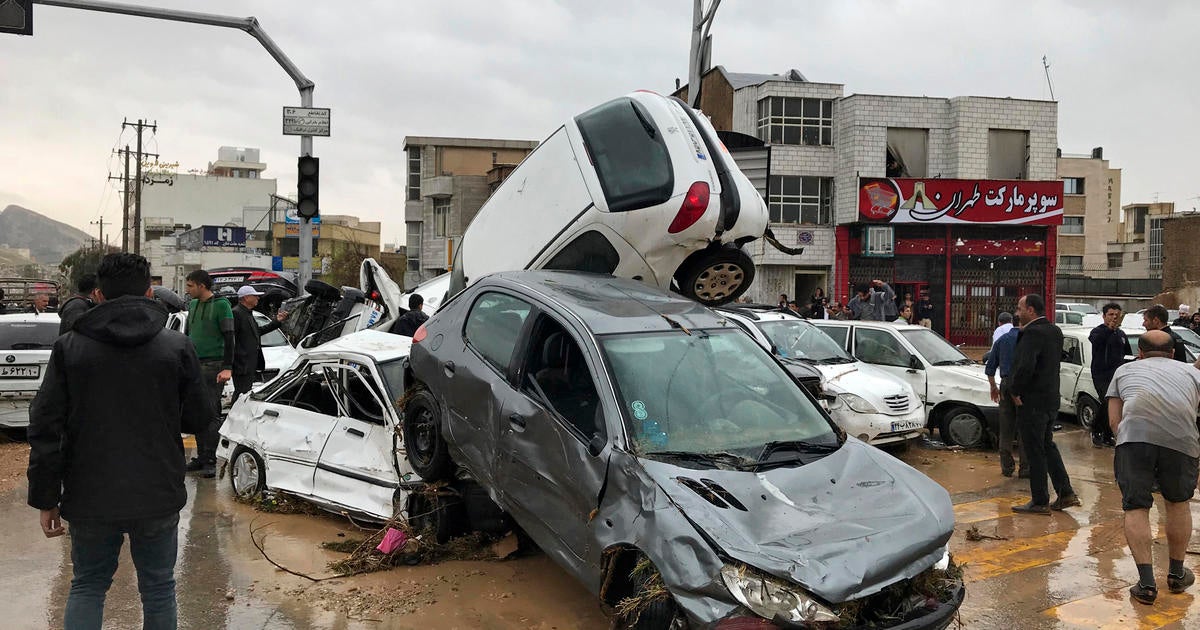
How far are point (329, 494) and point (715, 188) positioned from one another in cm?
361

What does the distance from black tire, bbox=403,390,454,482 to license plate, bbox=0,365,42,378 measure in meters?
6.16

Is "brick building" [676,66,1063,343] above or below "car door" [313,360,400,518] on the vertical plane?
above

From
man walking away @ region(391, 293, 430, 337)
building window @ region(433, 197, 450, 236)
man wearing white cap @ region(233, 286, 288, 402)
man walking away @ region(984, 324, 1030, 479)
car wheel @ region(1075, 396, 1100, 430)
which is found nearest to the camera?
man wearing white cap @ region(233, 286, 288, 402)

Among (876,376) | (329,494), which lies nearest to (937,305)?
(876,376)

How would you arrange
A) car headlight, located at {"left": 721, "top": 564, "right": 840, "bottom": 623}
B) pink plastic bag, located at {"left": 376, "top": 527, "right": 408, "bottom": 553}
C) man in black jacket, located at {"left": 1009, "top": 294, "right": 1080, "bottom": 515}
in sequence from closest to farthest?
1. car headlight, located at {"left": 721, "top": 564, "right": 840, "bottom": 623}
2. pink plastic bag, located at {"left": 376, "top": 527, "right": 408, "bottom": 553}
3. man in black jacket, located at {"left": 1009, "top": 294, "right": 1080, "bottom": 515}

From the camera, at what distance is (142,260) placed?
A: 13.3 feet

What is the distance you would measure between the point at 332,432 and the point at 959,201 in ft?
94.4

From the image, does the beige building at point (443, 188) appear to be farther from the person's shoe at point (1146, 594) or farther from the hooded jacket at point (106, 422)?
the hooded jacket at point (106, 422)

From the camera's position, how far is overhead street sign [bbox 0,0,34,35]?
10.1 meters

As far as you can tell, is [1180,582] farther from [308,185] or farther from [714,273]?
[308,185]

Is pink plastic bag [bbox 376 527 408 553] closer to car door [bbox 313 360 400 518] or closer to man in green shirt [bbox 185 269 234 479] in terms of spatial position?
car door [bbox 313 360 400 518]

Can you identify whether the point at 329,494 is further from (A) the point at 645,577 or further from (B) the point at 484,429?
(A) the point at 645,577

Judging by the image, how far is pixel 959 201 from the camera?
31297mm

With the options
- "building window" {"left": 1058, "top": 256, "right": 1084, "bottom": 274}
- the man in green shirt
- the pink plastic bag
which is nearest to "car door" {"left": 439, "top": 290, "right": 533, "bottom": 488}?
the pink plastic bag
